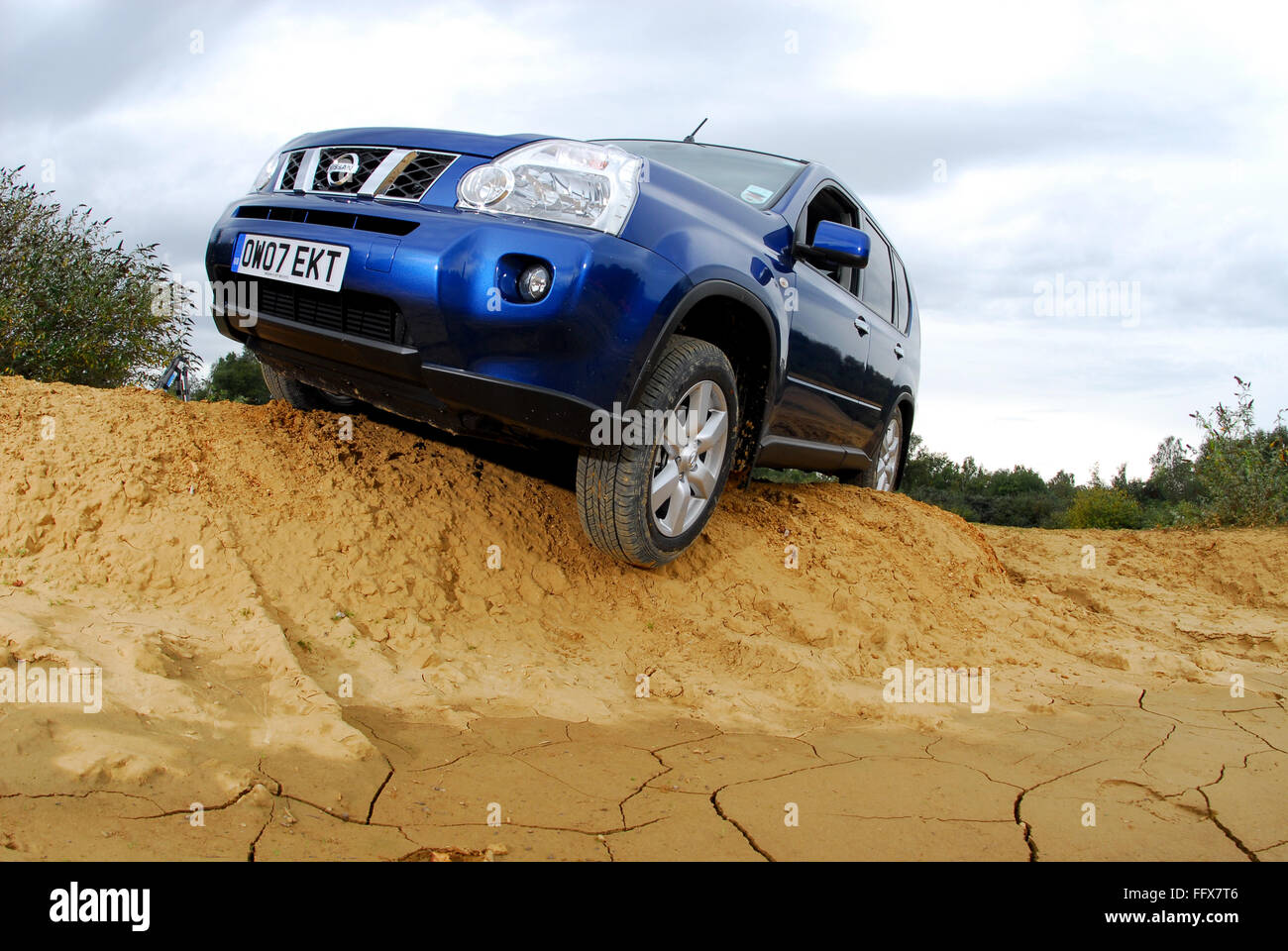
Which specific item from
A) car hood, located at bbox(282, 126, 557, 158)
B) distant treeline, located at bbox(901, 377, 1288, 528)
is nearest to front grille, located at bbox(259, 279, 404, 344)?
car hood, located at bbox(282, 126, 557, 158)

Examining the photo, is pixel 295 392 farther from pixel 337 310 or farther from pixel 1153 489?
pixel 1153 489

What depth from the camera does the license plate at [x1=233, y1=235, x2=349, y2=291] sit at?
2.88 metres

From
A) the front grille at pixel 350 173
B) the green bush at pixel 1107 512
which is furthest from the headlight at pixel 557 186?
the green bush at pixel 1107 512

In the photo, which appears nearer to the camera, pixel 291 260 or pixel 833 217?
pixel 291 260

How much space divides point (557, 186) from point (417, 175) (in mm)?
495

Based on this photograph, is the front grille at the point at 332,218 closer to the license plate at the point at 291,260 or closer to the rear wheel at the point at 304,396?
the license plate at the point at 291,260

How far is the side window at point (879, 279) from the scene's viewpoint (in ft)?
17.2

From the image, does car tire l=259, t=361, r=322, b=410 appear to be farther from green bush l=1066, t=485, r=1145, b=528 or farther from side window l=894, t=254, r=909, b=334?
green bush l=1066, t=485, r=1145, b=528

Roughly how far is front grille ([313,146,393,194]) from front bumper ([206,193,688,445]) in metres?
0.17

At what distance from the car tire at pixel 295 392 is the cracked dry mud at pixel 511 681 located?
10 cm

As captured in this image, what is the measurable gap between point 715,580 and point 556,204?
6.05 feet

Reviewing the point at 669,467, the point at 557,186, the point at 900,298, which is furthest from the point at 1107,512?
the point at 557,186

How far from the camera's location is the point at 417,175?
3047 millimetres
